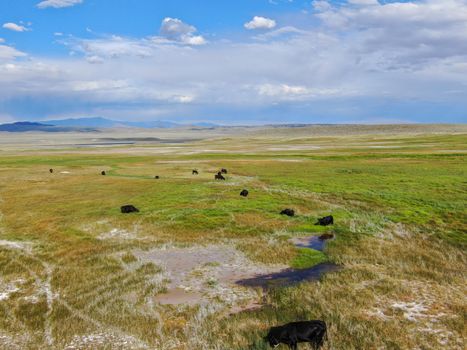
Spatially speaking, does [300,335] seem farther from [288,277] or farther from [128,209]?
[128,209]

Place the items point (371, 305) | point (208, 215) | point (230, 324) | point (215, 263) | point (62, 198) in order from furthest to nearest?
point (62, 198)
point (208, 215)
point (215, 263)
point (371, 305)
point (230, 324)

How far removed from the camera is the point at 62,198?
4247 centimetres

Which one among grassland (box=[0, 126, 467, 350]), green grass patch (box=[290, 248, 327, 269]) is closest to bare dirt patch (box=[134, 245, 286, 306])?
grassland (box=[0, 126, 467, 350])

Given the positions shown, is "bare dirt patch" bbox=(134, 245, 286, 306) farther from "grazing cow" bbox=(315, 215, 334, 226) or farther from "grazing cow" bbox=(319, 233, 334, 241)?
"grazing cow" bbox=(315, 215, 334, 226)

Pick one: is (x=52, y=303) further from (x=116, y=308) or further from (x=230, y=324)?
(x=230, y=324)

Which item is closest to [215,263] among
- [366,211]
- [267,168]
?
[366,211]

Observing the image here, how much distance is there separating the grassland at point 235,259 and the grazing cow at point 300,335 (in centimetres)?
47

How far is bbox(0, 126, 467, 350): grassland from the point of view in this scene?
14531 millimetres

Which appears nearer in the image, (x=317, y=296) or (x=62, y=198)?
(x=317, y=296)

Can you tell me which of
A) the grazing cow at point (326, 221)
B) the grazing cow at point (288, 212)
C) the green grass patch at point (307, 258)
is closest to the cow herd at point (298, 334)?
the green grass patch at point (307, 258)

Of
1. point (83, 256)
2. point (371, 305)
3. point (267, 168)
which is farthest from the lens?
point (267, 168)

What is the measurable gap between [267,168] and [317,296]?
48432mm

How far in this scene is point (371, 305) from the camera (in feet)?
53.3

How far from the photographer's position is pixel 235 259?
2288cm
